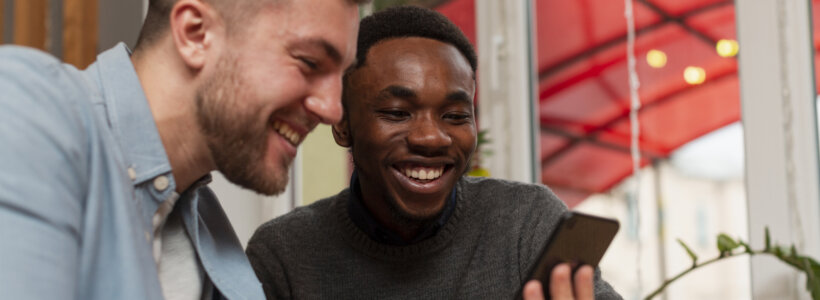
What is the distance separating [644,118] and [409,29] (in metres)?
1.36

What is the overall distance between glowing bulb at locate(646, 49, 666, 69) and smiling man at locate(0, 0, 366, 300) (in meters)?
1.65

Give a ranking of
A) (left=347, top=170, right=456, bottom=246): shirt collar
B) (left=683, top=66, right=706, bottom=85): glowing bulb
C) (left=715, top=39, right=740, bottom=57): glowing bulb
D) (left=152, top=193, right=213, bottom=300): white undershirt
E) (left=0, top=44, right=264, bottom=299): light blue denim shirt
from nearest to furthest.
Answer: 1. (left=0, top=44, right=264, bottom=299): light blue denim shirt
2. (left=152, top=193, right=213, bottom=300): white undershirt
3. (left=347, top=170, right=456, bottom=246): shirt collar
4. (left=715, top=39, right=740, bottom=57): glowing bulb
5. (left=683, top=66, right=706, bottom=85): glowing bulb

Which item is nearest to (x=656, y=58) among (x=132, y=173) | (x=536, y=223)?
(x=536, y=223)

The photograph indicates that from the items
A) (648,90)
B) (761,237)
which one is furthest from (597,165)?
(761,237)

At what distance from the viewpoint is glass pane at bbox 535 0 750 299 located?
2230 millimetres

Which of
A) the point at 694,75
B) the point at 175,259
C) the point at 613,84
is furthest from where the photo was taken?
the point at 613,84

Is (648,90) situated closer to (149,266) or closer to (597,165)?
(597,165)

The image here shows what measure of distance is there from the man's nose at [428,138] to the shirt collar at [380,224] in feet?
0.48

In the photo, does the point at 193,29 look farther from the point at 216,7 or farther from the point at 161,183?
the point at 161,183

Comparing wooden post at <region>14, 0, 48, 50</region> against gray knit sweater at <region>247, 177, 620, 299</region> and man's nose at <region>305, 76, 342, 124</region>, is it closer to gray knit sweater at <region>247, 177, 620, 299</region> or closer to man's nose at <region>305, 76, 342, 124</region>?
gray knit sweater at <region>247, 177, 620, 299</region>

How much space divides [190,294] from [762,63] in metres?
1.62

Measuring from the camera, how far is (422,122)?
1.30 metres

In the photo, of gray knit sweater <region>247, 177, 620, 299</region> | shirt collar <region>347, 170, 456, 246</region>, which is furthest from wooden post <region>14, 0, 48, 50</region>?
shirt collar <region>347, 170, 456, 246</region>

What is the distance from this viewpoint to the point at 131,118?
92 cm
